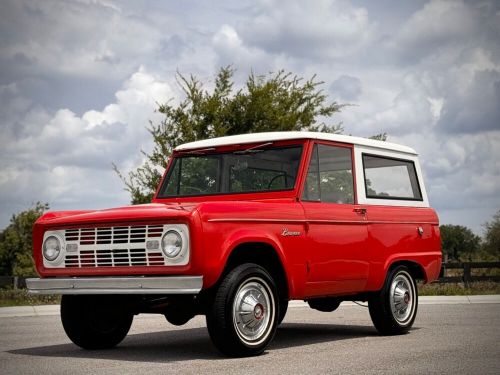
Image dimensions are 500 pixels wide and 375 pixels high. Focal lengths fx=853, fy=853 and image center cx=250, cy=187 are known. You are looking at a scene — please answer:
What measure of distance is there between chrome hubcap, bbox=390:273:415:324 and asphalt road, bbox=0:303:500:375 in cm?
30

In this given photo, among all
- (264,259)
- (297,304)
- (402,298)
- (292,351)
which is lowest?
(292,351)

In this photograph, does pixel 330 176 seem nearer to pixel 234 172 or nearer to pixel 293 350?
pixel 234 172

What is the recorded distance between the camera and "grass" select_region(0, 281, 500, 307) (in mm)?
18295

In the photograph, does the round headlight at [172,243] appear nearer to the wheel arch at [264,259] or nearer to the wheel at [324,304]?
the wheel arch at [264,259]

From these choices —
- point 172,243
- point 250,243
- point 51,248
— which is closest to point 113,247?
point 172,243

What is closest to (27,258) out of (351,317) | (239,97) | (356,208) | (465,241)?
(239,97)

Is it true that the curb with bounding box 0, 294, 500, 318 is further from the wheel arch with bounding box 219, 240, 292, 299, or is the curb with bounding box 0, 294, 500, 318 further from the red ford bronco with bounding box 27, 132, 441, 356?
the wheel arch with bounding box 219, 240, 292, 299

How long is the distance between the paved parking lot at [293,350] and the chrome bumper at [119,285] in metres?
0.67

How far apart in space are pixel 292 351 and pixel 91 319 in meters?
2.18

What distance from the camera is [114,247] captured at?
8.23 meters

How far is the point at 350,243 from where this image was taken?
31.7 feet

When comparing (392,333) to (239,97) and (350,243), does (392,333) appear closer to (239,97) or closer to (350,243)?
(350,243)

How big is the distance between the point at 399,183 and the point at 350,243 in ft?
5.93

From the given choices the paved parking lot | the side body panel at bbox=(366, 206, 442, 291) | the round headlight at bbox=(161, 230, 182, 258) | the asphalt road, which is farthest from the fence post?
the round headlight at bbox=(161, 230, 182, 258)
